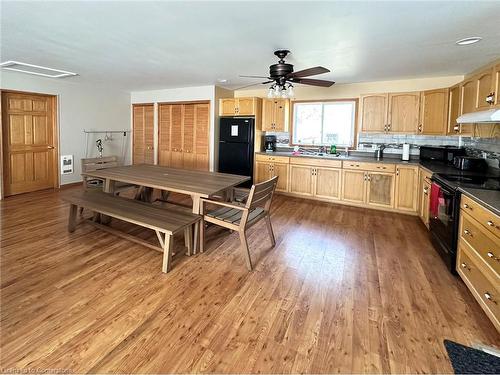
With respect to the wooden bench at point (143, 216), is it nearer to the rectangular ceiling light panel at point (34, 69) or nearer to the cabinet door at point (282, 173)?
the rectangular ceiling light panel at point (34, 69)

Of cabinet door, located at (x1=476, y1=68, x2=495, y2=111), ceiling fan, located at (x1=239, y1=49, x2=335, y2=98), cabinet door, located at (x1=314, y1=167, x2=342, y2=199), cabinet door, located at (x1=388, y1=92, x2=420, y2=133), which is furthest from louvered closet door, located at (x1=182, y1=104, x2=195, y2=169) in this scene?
cabinet door, located at (x1=476, y1=68, x2=495, y2=111)

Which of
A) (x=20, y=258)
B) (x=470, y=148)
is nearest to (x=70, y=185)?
(x=20, y=258)

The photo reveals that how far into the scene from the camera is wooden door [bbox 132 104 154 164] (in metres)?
6.98

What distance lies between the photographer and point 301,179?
17.7 ft

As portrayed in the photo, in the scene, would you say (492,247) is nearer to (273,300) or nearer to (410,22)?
(273,300)

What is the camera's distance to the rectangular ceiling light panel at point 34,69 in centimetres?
418

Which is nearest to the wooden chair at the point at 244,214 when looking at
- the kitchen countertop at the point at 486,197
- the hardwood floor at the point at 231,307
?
the hardwood floor at the point at 231,307

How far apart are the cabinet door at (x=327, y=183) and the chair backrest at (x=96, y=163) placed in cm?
349

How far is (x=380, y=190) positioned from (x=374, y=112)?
1.36 meters

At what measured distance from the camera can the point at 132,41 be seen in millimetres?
3033

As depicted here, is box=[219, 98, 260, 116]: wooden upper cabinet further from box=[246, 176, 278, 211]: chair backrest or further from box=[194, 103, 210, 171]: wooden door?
box=[246, 176, 278, 211]: chair backrest

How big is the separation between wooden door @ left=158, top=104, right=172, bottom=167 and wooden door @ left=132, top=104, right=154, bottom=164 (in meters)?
0.26

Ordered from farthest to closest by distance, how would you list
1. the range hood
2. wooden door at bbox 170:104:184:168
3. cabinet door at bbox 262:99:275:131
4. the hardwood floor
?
1. wooden door at bbox 170:104:184:168
2. cabinet door at bbox 262:99:275:131
3. the range hood
4. the hardwood floor

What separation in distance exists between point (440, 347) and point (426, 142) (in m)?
4.00
